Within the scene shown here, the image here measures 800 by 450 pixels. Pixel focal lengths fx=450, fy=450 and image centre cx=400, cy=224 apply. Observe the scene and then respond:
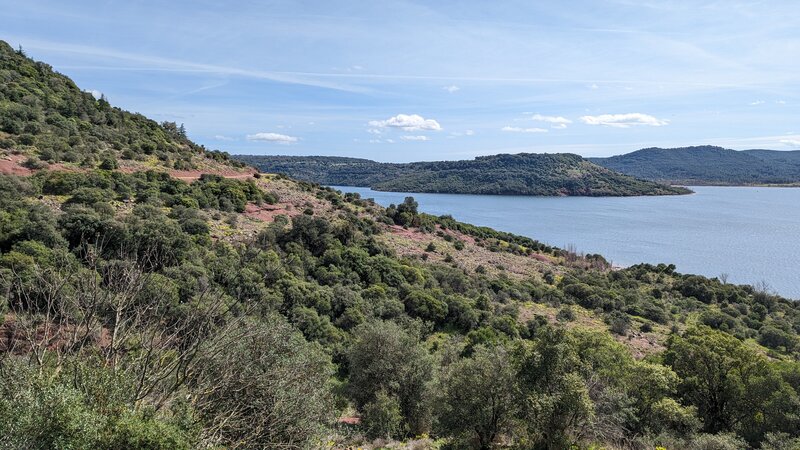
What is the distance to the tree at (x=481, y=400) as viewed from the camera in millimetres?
13508

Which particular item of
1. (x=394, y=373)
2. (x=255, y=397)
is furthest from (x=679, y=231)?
(x=255, y=397)

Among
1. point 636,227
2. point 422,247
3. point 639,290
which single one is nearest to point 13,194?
point 422,247

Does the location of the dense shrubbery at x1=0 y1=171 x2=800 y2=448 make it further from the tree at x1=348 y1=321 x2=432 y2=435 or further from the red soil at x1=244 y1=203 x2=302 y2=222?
the red soil at x1=244 y1=203 x2=302 y2=222

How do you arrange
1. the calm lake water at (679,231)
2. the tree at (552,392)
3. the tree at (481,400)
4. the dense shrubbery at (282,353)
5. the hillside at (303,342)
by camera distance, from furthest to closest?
the calm lake water at (679,231)
the tree at (481,400)
the tree at (552,392)
the hillside at (303,342)
the dense shrubbery at (282,353)

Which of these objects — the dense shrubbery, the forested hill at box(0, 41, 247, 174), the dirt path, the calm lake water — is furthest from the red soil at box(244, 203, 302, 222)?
the calm lake water

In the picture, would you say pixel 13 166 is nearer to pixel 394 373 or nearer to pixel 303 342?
pixel 303 342

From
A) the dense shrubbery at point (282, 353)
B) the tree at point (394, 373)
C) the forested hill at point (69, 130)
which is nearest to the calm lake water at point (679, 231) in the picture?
the dense shrubbery at point (282, 353)

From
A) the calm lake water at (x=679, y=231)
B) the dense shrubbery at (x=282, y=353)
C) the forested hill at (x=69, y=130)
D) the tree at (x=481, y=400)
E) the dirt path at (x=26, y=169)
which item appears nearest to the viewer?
the dense shrubbery at (x=282, y=353)

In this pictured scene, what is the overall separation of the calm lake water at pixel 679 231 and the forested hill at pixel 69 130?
228 ft

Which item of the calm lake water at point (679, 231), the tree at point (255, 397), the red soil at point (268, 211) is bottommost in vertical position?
the calm lake water at point (679, 231)

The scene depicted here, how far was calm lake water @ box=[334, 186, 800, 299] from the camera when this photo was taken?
241 ft

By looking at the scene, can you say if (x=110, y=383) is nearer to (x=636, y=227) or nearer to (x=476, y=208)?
(x=636, y=227)

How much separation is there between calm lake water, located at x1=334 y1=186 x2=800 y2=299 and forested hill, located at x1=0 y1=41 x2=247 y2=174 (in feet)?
228

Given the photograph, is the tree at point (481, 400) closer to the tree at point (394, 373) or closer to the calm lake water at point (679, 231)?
the tree at point (394, 373)
